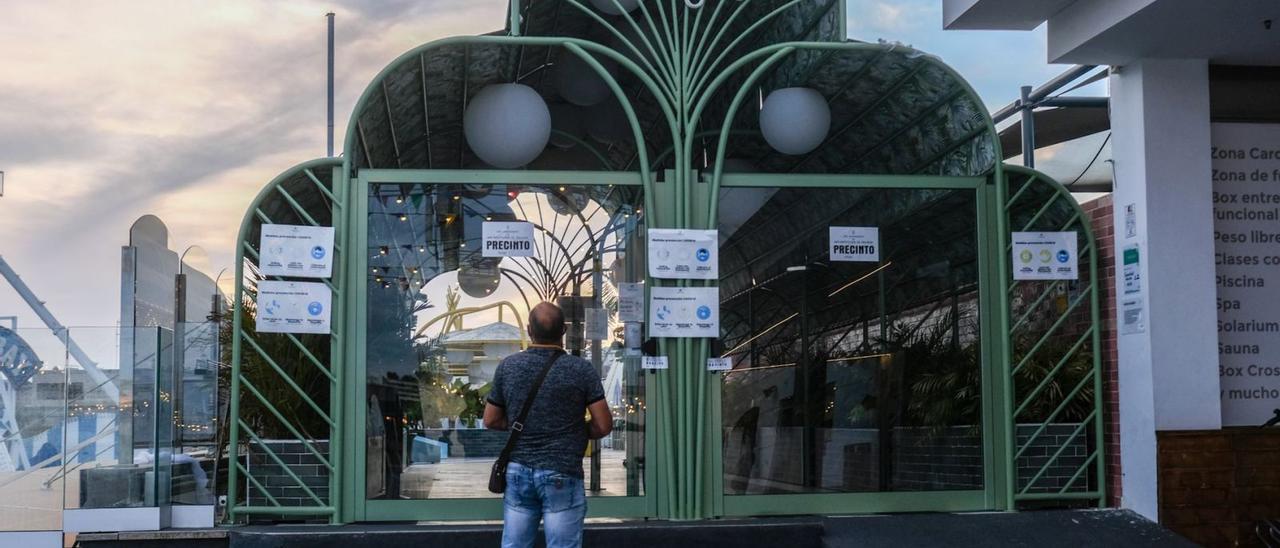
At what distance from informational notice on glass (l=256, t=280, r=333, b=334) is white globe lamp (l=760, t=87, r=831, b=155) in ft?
10.7

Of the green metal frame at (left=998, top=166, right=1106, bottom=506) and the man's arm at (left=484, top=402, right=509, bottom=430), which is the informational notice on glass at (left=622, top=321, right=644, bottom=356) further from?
the man's arm at (left=484, top=402, right=509, bottom=430)

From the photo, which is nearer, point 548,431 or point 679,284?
point 548,431

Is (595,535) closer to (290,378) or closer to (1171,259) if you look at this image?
(290,378)

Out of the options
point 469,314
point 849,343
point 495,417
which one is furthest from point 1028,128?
point 495,417

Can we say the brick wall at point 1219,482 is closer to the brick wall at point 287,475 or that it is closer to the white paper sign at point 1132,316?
the white paper sign at point 1132,316

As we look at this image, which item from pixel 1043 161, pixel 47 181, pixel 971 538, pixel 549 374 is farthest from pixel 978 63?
pixel 47 181

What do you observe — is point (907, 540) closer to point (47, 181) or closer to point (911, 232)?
point (911, 232)

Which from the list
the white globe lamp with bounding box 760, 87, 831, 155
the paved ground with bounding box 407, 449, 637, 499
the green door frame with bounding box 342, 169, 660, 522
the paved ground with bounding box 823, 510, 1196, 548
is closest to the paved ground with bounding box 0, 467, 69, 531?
the green door frame with bounding box 342, 169, 660, 522

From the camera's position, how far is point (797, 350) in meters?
8.41

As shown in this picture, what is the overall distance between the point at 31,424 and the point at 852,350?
5.08 meters

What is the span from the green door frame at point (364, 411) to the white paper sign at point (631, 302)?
385 millimetres

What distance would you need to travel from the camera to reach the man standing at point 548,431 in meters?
5.67

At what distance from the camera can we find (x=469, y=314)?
26.9 feet

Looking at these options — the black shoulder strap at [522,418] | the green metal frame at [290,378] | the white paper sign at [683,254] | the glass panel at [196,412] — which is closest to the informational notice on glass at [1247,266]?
the white paper sign at [683,254]
